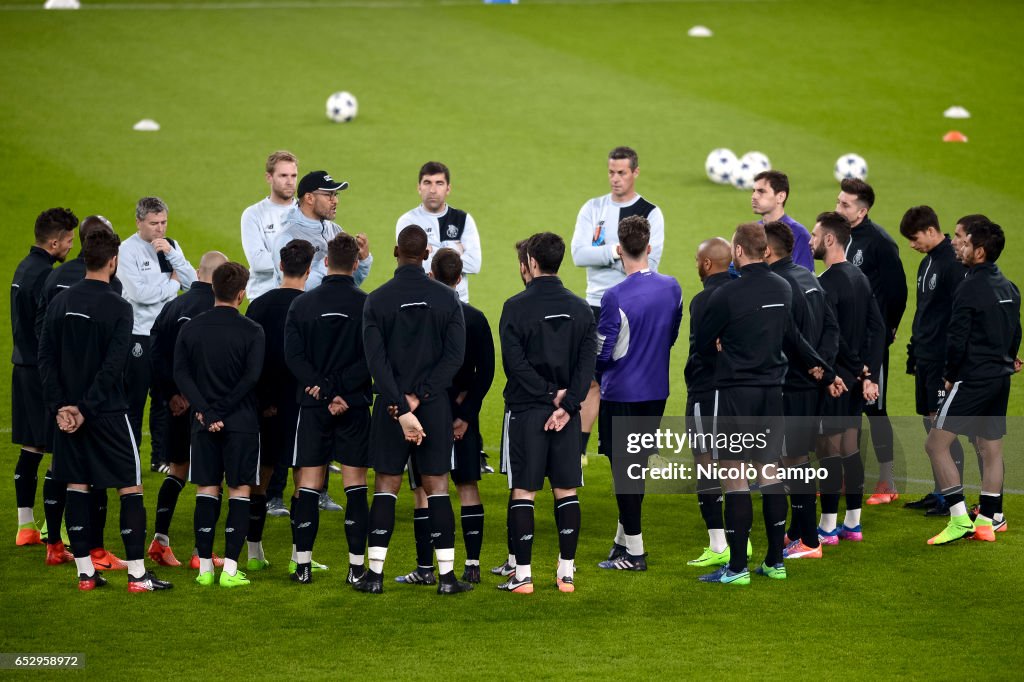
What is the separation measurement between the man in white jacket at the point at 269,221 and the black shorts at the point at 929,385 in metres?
4.62

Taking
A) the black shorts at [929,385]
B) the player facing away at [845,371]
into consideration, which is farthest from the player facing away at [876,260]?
the player facing away at [845,371]

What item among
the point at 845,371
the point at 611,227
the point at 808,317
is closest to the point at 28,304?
the point at 611,227

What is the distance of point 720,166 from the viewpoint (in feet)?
65.1

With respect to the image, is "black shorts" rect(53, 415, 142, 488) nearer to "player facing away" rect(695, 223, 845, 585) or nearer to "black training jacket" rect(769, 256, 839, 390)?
"player facing away" rect(695, 223, 845, 585)

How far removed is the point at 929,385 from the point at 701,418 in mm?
2109

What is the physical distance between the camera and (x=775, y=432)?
7.95 metres

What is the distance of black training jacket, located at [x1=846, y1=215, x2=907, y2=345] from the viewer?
9.77 m

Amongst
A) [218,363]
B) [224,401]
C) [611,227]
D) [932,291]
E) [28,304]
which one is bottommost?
[224,401]

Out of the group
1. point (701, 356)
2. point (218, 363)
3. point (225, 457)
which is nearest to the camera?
point (218, 363)

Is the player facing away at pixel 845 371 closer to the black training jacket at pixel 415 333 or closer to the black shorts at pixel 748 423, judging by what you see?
the black shorts at pixel 748 423

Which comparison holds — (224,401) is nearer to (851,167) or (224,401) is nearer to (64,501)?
(64,501)

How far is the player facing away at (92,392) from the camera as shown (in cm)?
762

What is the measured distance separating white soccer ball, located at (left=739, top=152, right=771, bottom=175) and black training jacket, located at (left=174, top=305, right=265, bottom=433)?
1280cm

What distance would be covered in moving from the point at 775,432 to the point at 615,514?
207cm
